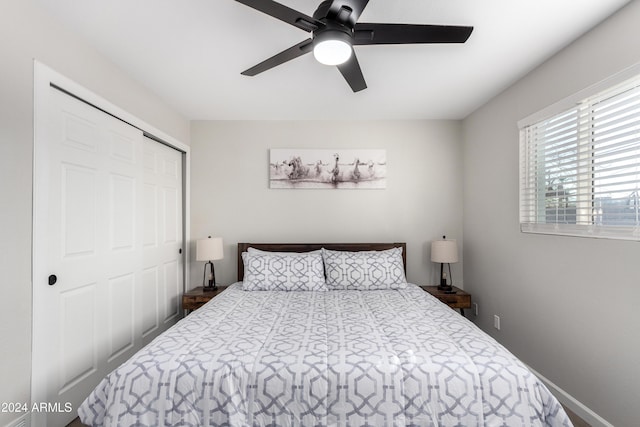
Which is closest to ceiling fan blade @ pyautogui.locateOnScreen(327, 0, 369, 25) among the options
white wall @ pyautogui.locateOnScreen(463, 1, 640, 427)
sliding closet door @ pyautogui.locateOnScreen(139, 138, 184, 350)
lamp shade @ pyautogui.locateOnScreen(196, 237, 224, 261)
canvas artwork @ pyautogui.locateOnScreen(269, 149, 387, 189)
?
white wall @ pyautogui.locateOnScreen(463, 1, 640, 427)

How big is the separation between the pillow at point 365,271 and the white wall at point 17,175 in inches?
85.0

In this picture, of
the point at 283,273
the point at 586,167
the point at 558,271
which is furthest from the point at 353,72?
the point at 558,271

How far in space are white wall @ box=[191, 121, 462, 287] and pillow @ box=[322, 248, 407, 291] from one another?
1.60ft

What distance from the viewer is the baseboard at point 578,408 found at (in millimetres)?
1776

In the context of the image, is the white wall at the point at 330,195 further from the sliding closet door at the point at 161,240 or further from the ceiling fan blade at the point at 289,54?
the ceiling fan blade at the point at 289,54

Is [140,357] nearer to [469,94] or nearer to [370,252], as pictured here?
[370,252]

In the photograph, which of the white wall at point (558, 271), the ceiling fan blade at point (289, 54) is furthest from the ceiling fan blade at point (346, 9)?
the white wall at point (558, 271)

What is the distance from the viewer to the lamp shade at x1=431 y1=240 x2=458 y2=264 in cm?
311

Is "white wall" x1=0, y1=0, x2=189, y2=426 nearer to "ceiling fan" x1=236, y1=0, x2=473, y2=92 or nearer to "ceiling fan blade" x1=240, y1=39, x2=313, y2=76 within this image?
"ceiling fan blade" x1=240, y1=39, x2=313, y2=76

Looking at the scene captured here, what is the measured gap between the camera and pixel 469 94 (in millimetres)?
2768

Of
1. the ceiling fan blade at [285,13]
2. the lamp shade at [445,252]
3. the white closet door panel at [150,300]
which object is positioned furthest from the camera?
the lamp shade at [445,252]

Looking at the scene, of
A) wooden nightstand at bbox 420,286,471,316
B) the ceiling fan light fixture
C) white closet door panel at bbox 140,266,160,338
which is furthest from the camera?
wooden nightstand at bbox 420,286,471,316

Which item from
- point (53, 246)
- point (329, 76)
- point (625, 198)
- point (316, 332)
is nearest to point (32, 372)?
point (53, 246)

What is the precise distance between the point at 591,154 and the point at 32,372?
3512mm
